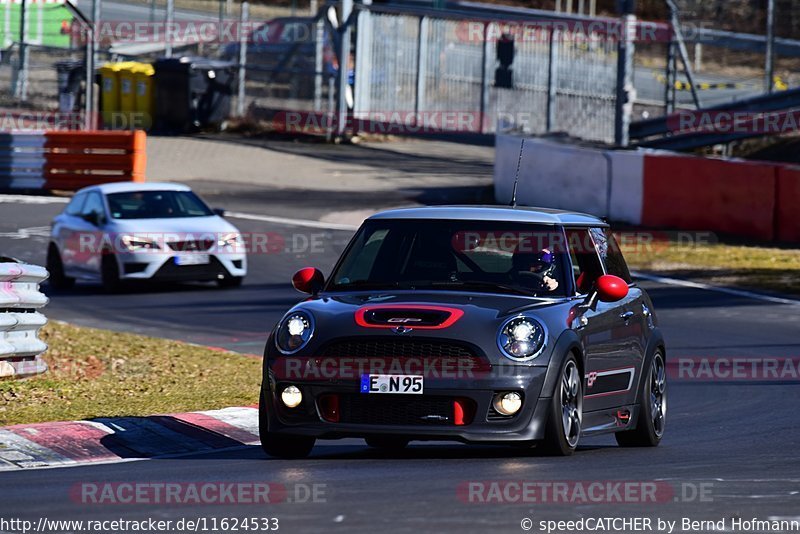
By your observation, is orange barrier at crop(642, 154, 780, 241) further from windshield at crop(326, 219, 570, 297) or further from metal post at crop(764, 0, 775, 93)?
windshield at crop(326, 219, 570, 297)

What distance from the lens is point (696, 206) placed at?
2508cm

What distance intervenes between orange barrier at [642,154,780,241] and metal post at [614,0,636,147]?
2.38 m

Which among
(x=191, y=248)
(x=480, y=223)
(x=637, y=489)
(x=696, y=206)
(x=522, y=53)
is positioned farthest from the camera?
(x=522, y=53)

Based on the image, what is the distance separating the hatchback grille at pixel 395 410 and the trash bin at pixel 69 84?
32164 mm

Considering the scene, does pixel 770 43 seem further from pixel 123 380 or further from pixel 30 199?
pixel 123 380

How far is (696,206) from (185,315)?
386 inches

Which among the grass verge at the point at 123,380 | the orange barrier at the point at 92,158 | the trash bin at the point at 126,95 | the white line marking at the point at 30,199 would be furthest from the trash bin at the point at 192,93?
the grass verge at the point at 123,380

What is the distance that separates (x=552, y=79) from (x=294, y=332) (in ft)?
91.1

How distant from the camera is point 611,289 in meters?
9.18

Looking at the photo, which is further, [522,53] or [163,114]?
[163,114]

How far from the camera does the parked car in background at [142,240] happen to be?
20.5 metres

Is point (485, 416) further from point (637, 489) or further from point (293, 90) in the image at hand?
point (293, 90)

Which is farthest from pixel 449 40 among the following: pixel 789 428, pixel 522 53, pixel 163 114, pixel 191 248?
pixel 789 428

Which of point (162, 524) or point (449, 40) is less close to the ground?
point (449, 40)
